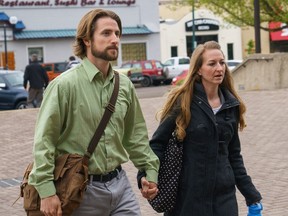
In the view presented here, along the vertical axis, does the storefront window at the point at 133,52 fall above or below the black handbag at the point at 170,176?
above

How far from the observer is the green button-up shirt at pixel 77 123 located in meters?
3.72

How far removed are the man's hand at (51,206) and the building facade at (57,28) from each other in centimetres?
3732

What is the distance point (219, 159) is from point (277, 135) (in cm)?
847

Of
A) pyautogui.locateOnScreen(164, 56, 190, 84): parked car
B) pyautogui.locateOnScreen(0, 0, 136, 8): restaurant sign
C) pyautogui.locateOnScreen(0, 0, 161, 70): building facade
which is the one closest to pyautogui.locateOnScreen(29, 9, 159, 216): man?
pyautogui.locateOnScreen(164, 56, 190, 84): parked car

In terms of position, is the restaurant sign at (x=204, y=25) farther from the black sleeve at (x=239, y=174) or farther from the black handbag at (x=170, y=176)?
the black handbag at (x=170, y=176)

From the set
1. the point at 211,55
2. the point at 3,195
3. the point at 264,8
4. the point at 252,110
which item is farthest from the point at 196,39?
the point at 211,55

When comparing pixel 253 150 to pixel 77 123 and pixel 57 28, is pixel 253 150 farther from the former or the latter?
pixel 57 28

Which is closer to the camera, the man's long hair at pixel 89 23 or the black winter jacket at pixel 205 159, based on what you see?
the man's long hair at pixel 89 23

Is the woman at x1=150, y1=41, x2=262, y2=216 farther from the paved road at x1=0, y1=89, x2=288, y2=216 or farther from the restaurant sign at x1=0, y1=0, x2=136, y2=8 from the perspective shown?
the restaurant sign at x1=0, y1=0, x2=136, y2=8

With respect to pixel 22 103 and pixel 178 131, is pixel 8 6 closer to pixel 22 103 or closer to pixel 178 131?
pixel 22 103

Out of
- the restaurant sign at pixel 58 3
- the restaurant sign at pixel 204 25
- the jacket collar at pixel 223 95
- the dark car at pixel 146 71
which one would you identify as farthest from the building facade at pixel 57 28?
the jacket collar at pixel 223 95

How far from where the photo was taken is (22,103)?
2141cm

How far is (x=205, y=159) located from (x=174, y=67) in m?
37.0

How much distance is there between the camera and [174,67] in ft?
135
